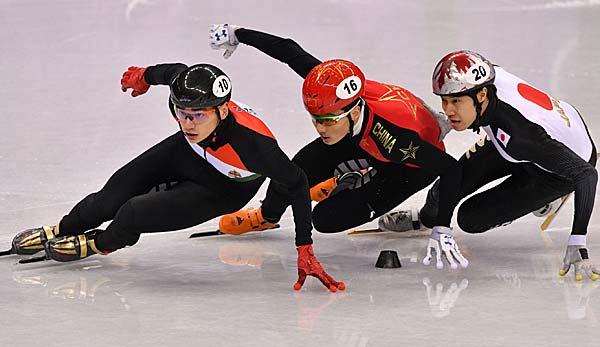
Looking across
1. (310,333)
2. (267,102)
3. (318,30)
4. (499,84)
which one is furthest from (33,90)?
(310,333)

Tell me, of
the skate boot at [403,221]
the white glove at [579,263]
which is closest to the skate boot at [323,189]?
the skate boot at [403,221]

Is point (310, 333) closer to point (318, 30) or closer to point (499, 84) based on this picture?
point (499, 84)

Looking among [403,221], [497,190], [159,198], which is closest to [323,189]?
[403,221]

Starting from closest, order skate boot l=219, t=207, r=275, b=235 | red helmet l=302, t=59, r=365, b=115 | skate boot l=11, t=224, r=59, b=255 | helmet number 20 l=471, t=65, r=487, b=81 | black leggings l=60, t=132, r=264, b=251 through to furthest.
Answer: red helmet l=302, t=59, r=365, b=115, helmet number 20 l=471, t=65, r=487, b=81, black leggings l=60, t=132, r=264, b=251, skate boot l=11, t=224, r=59, b=255, skate boot l=219, t=207, r=275, b=235

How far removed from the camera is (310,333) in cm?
423

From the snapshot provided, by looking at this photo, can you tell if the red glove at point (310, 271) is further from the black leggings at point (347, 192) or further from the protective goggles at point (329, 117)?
the black leggings at point (347, 192)

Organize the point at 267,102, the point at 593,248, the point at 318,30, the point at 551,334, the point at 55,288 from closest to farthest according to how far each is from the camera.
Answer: the point at 551,334 → the point at 55,288 → the point at 593,248 → the point at 267,102 → the point at 318,30

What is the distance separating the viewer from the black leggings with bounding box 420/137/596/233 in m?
5.61

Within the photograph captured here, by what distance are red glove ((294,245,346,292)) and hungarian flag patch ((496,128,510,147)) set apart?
0.94 m

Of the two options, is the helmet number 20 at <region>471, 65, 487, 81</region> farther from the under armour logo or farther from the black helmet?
the under armour logo

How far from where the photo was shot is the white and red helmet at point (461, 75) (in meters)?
5.01

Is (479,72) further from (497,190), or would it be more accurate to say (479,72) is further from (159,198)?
(159,198)

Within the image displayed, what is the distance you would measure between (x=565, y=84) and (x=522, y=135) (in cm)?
403

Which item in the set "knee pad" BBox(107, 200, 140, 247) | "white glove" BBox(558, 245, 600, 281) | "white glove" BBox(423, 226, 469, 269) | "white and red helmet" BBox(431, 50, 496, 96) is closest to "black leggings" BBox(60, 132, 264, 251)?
"knee pad" BBox(107, 200, 140, 247)
